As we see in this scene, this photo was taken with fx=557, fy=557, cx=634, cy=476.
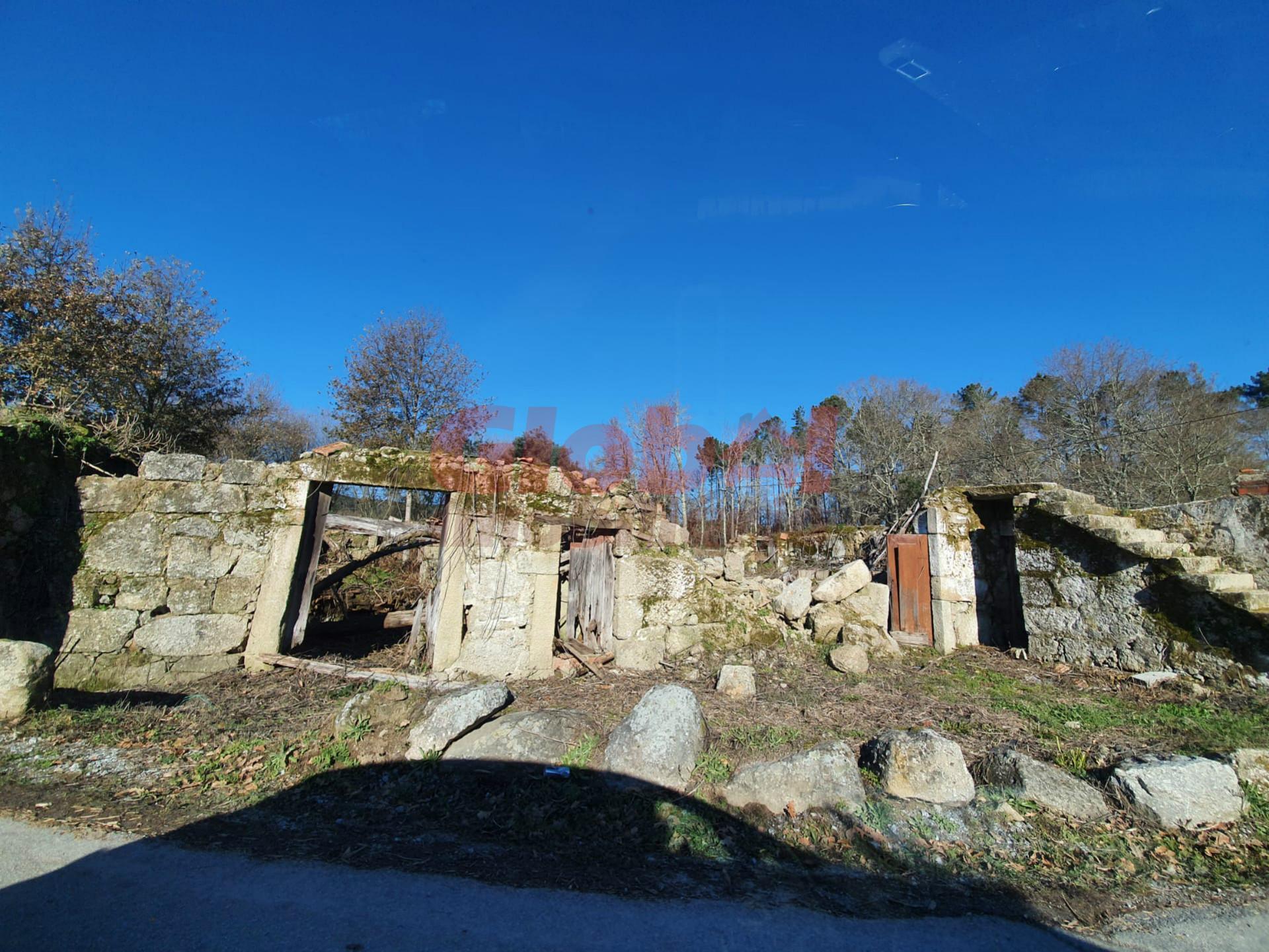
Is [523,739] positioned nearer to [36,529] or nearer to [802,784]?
[802,784]

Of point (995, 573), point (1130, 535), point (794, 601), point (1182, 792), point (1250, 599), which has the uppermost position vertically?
point (1130, 535)

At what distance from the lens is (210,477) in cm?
686

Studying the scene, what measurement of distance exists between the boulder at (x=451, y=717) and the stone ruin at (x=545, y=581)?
179 cm

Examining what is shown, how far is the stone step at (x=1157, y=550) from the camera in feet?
22.7

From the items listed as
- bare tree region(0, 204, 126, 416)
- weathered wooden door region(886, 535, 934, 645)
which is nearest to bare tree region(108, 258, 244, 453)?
bare tree region(0, 204, 126, 416)

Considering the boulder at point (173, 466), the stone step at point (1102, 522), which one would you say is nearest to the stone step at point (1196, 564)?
the stone step at point (1102, 522)

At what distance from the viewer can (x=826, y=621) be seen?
8711 mm

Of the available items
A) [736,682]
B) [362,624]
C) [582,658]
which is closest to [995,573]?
[736,682]

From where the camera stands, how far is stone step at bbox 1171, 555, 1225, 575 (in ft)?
22.2

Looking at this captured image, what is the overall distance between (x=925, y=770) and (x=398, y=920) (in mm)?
3546

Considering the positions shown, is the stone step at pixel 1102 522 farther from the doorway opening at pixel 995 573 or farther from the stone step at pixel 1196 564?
the doorway opening at pixel 995 573

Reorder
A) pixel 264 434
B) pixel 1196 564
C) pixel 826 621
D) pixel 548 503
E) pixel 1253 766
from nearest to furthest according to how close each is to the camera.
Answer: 1. pixel 1253 766
2. pixel 1196 564
3. pixel 548 503
4. pixel 826 621
5. pixel 264 434

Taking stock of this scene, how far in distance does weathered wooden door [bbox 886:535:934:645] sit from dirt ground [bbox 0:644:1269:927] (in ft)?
10.3

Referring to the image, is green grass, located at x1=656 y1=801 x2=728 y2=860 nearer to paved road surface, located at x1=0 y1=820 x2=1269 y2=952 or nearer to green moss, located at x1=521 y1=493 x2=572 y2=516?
paved road surface, located at x1=0 y1=820 x2=1269 y2=952
